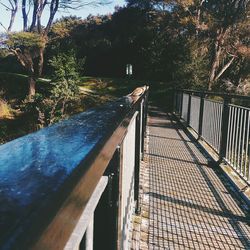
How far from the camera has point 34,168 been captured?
708 mm

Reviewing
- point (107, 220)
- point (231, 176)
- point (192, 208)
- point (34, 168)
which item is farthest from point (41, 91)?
point (34, 168)

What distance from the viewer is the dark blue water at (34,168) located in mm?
477

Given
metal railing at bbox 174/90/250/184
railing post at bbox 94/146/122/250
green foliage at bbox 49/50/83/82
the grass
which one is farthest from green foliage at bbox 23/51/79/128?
railing post at bbox 94/146/122/250

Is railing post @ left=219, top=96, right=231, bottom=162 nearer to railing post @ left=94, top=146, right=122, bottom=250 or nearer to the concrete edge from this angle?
the concrete edge

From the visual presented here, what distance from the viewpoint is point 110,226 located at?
124cm

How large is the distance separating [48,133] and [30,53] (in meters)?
25.3

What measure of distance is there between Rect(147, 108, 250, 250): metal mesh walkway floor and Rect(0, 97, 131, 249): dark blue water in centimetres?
214

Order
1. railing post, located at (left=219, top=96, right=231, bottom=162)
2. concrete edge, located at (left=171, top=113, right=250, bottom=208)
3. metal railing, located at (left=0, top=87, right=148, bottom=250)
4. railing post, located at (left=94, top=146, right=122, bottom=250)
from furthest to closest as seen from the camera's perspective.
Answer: railing post, located at (left=219, top=96, right=231, bottom=162), concrete edge, located at (left=171, top=113, right=250, bottom=208), railing post, located at (left=94, top=146, right=122, bottom=250), metal railing, located at (left=0, top=87, right=148, bottom=250)

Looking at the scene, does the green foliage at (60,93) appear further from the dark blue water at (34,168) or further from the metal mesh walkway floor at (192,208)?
the dark blue water at (34,168)

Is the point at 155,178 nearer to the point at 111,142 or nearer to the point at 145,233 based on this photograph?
the point at 145,233

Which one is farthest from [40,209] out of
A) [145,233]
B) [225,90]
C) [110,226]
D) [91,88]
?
[91,88]

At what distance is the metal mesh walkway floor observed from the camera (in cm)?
314

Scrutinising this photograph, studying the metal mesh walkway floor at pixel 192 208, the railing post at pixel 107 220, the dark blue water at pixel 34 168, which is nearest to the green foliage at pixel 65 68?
the metal mesh walkway floor at pixel 192 208

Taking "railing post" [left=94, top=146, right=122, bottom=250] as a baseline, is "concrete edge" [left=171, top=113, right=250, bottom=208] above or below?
below
